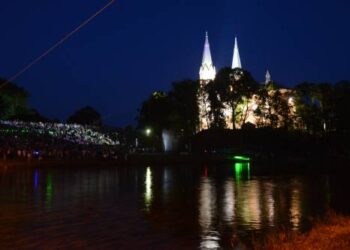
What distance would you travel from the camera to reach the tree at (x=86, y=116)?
148500 mm

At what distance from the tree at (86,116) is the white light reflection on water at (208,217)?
387 ft

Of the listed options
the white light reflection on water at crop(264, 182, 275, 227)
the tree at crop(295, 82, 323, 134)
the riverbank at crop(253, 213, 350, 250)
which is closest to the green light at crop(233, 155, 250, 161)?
the tree at crop(295, 82, 323, 134)

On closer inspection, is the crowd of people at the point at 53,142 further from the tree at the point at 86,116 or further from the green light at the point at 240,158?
the tree at the point at 86,116

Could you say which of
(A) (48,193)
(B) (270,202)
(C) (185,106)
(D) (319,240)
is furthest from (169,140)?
(D) (319,240)

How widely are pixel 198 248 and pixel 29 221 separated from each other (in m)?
6.62

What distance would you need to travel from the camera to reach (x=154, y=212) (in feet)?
70.6

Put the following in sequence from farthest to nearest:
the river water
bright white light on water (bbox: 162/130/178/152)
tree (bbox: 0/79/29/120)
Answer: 1. tree (bbox: 0/79/29/120)
2. bright white light on water (bbox: 162/130/178/152)
3. the river water

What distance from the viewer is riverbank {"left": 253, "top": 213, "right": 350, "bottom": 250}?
1216cm

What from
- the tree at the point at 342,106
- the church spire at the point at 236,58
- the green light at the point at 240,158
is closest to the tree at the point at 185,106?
the green light at the point at 240,158

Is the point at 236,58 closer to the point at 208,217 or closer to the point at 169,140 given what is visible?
the point at 169,140

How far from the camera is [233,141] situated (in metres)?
91.7

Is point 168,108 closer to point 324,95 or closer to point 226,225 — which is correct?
point 324,95

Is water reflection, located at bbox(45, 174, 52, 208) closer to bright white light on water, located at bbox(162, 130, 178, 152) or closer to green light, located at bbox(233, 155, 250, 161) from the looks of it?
green light, located at bbox(233, 155, 250, 161)

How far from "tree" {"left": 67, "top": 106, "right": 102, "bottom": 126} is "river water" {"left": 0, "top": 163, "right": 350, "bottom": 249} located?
114 m
